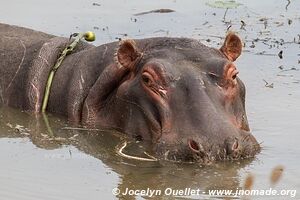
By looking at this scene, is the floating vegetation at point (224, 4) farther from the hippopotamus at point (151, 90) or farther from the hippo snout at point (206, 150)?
the hippo snout at point (206, 150)

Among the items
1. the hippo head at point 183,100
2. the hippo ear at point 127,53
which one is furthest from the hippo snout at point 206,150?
the hippo ear at point 127,53

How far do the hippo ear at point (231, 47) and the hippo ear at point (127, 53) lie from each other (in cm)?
77

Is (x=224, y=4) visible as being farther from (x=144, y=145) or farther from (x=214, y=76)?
(x=144, y=145)

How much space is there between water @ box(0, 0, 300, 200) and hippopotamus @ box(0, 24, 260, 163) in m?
0.15

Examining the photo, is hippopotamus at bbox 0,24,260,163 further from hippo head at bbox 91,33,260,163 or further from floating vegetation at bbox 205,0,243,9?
floating vegetation at bbox 205,0,243,9

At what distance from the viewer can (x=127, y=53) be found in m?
8.41

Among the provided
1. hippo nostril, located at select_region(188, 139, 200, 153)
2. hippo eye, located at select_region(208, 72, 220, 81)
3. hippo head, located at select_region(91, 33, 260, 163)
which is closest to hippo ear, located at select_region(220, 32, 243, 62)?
hippo head, located at select_region(91, 33, 260, 163)

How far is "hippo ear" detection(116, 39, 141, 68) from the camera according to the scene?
329 inches

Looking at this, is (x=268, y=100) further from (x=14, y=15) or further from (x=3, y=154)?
(x=14, y=15)

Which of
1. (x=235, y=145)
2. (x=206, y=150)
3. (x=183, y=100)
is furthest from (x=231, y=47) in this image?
(x=206, y=150)

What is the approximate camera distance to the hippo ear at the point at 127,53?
27.4 feet

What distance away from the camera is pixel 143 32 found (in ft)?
42.2

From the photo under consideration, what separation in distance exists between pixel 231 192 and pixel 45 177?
4.62 ft

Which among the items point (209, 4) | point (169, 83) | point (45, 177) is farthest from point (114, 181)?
point (209, 4)
